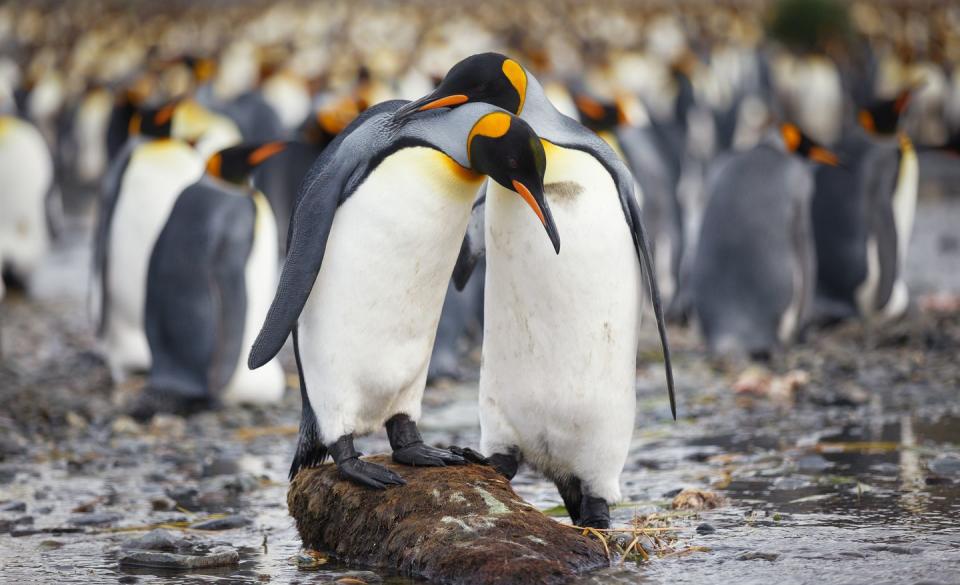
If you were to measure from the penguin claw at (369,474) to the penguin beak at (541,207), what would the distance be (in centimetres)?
78

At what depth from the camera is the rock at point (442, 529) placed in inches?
136

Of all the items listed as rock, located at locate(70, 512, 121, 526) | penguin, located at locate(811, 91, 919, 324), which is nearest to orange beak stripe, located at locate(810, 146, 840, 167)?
penguin, located at locate(811, 91, 919, 324)

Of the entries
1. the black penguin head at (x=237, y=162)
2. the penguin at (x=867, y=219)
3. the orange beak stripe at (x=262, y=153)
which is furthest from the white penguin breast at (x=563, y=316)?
the penguin at (x=867, y=219)

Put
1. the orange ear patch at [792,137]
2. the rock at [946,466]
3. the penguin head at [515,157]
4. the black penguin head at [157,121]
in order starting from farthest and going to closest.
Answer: the black penguin head at [157,121]
the orange ear patch at [792,137]
the rock at [946,466]
the penguin head at [515,157]

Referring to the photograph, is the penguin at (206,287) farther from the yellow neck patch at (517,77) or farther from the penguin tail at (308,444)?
the yellow neck patch at (517,77)

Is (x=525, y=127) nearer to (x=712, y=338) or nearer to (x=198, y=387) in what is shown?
(x=198, y=387)

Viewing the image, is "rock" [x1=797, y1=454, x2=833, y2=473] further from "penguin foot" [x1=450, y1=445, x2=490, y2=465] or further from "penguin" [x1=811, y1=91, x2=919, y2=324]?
"penguin" [x1=811, y1=91, x2=919, y2=324]

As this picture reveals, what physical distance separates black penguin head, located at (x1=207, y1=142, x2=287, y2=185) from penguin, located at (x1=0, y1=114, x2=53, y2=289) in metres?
4.66

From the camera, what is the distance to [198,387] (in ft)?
21.3

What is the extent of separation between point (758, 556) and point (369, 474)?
105 centimetres

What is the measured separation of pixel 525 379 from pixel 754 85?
2162 cm

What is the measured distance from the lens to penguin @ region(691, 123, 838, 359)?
7.48 meters

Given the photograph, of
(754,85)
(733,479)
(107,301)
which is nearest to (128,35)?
(754,85)

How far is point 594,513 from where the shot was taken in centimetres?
409
